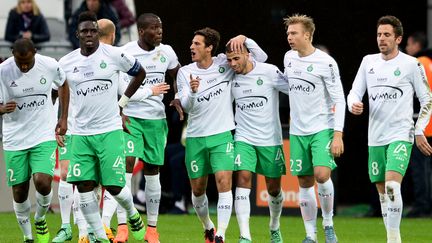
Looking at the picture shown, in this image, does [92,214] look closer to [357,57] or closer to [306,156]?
[306,156]

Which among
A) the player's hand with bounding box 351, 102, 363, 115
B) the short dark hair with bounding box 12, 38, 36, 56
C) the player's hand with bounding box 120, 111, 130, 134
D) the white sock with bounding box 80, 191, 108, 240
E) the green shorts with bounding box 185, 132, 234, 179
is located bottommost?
the white sock with bounding box 80, 191, 108, 240

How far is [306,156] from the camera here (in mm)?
14719

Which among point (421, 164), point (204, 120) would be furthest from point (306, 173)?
point (421, 164)

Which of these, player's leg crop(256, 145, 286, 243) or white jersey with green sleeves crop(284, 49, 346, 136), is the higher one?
white jersey with green sleeves crop(284, 49, 346, 136)

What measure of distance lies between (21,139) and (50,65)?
0.84m

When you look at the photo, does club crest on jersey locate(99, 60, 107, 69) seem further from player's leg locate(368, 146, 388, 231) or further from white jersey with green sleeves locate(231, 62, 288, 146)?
player's leg locate(368, 146, 388, 231)

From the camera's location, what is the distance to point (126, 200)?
14328 mm

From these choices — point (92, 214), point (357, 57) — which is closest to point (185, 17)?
point (357, 57)

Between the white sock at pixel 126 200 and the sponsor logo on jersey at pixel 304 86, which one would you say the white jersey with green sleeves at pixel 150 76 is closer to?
the white sock at pixel 126 200

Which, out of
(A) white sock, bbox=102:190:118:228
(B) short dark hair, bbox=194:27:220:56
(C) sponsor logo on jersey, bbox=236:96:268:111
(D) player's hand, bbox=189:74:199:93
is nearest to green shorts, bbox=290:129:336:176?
(C) sponsor logo on jersey, bbox=236:96:268:111

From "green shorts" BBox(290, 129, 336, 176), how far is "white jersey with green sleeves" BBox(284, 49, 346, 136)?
0.07 meters

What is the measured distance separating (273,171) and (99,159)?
2.05m

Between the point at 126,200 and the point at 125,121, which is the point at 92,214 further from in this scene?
the point at 125,121

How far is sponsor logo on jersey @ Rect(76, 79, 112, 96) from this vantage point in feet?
45.5
